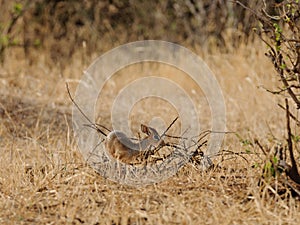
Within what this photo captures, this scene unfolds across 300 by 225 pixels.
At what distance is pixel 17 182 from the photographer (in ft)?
11.2

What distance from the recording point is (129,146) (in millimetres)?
3512

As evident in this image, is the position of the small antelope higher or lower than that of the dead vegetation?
higher

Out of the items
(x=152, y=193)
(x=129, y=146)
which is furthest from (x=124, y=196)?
(x=129, y=146)

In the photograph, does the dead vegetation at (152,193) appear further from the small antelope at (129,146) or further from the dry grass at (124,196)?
the small antelope at (129,146)

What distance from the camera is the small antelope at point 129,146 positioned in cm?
349

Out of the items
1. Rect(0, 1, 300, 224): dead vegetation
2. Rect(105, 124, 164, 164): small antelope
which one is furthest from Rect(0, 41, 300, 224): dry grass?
Rect(105, 124, 164, 164): small antelope

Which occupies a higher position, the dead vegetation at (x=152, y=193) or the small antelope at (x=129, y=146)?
the small antelope at (x=129, y=146)

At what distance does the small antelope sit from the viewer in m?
3.49

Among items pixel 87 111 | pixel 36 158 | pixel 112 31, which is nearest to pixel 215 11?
pixel 112 31

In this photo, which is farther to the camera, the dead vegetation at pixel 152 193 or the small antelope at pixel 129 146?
the small antelope at pixel 129 146

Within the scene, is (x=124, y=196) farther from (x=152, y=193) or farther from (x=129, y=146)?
(x=129, y=146)

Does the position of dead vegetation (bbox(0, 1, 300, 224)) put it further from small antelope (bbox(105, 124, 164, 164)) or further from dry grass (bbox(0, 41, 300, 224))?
small antelope (bbox(105, 124, 164, 164))

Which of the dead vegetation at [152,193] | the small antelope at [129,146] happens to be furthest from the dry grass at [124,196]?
the small antelope at [129,146]

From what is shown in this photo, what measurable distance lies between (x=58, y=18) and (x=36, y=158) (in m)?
6.99
